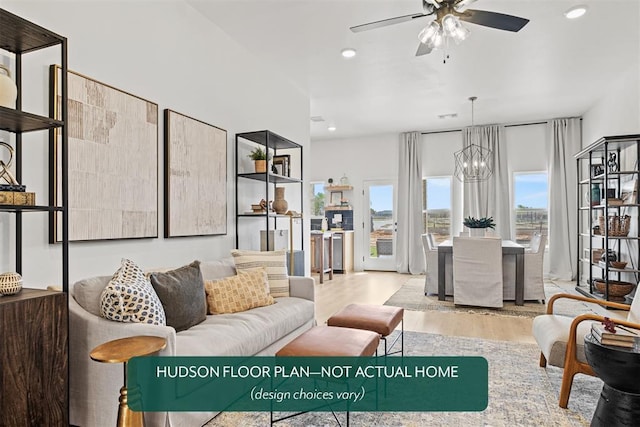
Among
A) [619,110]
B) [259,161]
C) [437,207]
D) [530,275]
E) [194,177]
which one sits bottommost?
[530,275]

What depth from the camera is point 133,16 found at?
8.98 feet

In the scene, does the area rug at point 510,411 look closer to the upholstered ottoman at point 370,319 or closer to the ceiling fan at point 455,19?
the upholstered ottoman at point 370,319

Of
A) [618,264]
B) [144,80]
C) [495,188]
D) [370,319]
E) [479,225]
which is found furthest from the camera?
[495,188]

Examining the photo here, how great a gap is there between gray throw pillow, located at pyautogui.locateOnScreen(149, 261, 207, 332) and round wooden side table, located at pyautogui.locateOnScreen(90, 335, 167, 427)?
0.53m

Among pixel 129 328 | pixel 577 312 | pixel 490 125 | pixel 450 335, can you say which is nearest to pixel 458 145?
pixel 490 125

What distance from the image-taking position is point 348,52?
404 centimetres

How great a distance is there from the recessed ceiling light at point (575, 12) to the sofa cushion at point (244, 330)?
127 inches

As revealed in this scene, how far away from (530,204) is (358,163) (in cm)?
331

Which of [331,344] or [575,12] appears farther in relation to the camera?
[575,12]

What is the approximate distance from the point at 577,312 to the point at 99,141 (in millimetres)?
4956

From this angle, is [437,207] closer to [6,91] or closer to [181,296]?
[181,296]

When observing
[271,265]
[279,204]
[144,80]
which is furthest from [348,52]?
[271,265]

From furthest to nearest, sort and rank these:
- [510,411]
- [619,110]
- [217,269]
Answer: [619,110] → [217,269] → [510,411]

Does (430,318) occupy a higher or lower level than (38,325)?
lower
